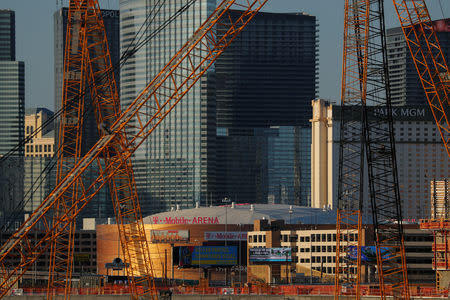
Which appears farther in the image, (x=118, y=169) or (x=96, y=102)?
(x=96, y=102)

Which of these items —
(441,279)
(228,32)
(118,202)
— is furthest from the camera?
(441,279)

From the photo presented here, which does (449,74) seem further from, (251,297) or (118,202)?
(251,297)

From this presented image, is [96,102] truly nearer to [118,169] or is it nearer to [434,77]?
[118,169]

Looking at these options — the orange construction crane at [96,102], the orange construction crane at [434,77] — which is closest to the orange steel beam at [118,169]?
the orange construction crane at [96,102]

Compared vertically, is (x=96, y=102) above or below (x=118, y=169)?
above

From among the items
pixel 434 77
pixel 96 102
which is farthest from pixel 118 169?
pixel 434 77

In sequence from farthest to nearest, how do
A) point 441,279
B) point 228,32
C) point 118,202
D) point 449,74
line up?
point 441,279
point 118,202
point 449,74
point 228,32

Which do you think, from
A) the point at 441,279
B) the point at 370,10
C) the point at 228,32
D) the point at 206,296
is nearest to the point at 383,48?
the point at 370,10

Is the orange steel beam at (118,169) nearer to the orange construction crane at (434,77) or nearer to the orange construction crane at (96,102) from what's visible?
the orange construction crane at (96,102)

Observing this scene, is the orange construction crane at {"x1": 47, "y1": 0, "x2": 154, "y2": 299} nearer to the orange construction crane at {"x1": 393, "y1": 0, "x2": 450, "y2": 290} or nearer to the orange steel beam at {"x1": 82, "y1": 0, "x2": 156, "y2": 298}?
the orange steel beam at {"x1": 82, "y1": 0, "x2": 156, "y2": 298}

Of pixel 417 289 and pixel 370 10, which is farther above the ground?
pixel 370 10

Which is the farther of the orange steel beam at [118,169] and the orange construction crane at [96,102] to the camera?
the orange construction crane at [96,102]

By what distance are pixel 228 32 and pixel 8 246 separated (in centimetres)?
3399

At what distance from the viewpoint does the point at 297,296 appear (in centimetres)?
18450
